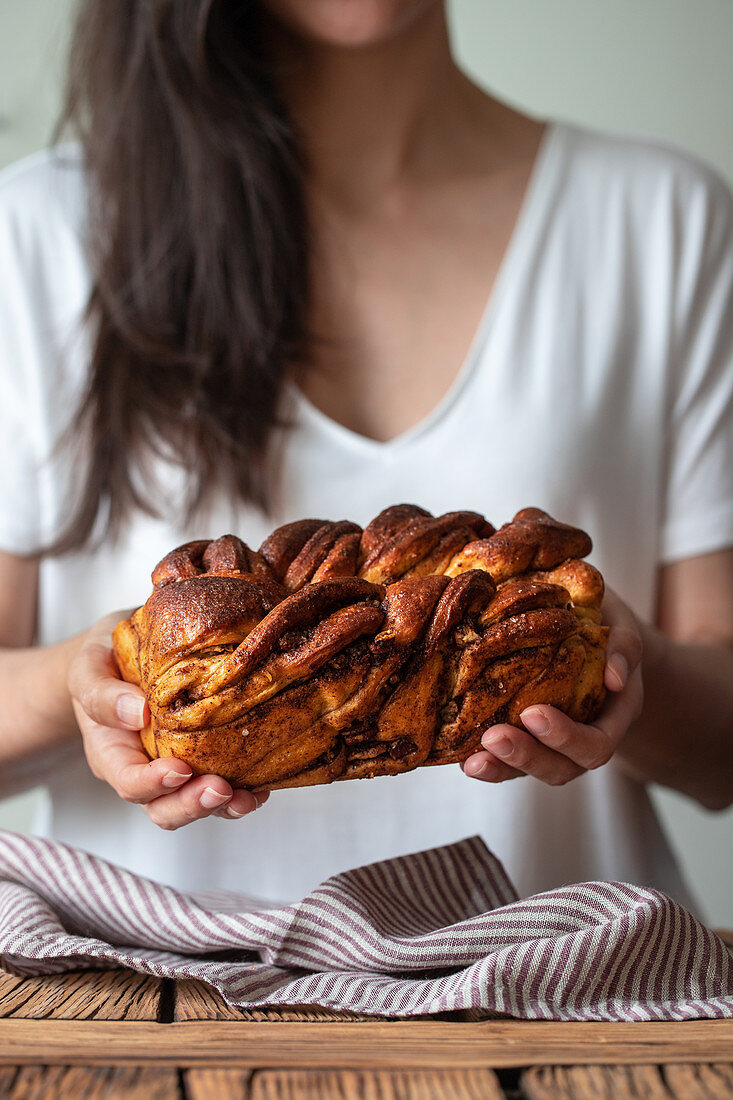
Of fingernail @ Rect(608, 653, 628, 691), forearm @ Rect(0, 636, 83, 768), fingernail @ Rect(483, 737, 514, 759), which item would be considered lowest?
forearm @ Rect(0, 636, 83, 768)

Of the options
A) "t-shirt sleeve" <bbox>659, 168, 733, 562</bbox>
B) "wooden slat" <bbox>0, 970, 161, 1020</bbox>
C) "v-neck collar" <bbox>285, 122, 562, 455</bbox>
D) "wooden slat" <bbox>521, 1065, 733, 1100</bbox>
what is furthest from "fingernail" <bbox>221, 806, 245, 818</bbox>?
"t-shirt sleeve" <bbox>659, 168, 733, 562</bbox>

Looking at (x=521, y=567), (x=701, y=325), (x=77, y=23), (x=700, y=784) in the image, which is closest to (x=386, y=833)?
(x=700, y=784)

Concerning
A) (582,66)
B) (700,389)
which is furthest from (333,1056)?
(582,66)

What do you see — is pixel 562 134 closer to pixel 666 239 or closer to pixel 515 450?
pixel 666 239

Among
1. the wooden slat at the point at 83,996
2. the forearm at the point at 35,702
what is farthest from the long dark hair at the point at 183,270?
the wooden slat at the point at 83,996

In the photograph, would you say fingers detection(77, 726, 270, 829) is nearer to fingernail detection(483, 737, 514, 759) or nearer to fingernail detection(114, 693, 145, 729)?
fingernail detection(114, 693, 145, 729)

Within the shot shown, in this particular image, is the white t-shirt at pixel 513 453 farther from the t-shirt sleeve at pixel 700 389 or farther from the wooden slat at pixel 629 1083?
the wooden slat at pixel 629 1083

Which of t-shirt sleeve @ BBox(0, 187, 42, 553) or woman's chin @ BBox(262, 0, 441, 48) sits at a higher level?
woman's chin @ BBox(262, 0, 441, 48)

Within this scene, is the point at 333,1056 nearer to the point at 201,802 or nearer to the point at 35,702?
the point at 201,802
